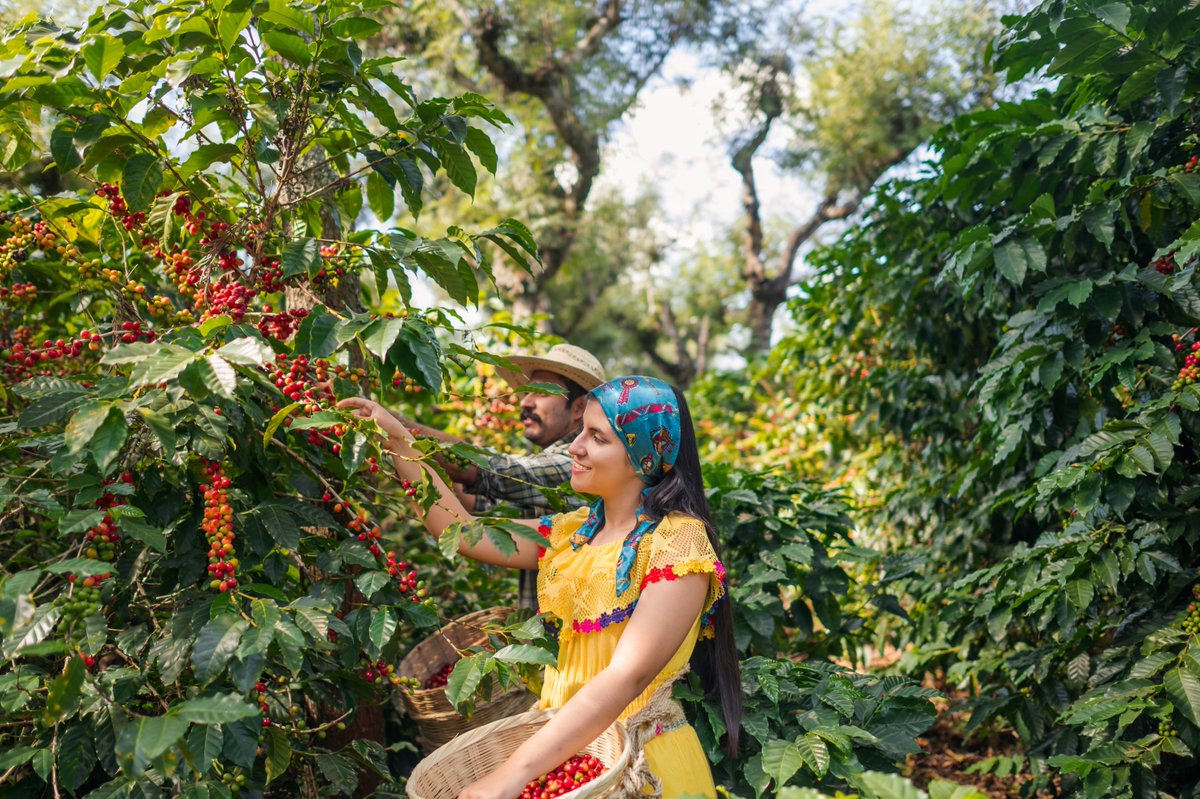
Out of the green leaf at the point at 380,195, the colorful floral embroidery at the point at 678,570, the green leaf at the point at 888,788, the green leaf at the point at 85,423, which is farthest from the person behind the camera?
the green leaf at the point at 380,195

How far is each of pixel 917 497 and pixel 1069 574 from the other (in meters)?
1.88

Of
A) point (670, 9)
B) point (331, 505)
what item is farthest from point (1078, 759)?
point (670, 9)

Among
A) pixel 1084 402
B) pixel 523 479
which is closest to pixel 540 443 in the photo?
pixel 523 479

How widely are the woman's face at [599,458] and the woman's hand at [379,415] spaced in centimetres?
39

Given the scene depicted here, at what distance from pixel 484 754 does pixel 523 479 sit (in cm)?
110

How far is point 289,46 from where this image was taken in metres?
1.98

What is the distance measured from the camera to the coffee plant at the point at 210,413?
1572 mm

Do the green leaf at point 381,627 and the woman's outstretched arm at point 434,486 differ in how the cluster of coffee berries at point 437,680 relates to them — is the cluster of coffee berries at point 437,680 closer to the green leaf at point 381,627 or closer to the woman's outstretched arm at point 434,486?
the woman's outstretched arm at point 434,486

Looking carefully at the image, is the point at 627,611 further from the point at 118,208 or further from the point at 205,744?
the point at 118,208

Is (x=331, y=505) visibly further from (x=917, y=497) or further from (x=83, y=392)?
(x=917, y=497)

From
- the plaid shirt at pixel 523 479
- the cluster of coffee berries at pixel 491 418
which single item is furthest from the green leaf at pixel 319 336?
the cluster of coffee berries at pixel 491 418

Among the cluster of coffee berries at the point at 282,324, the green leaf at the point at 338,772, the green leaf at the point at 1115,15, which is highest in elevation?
the green leaf at the point at 1115,15

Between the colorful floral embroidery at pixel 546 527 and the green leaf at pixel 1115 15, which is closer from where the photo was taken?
the colorful floral embroidery at pixel 546 527

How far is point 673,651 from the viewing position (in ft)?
5.99
